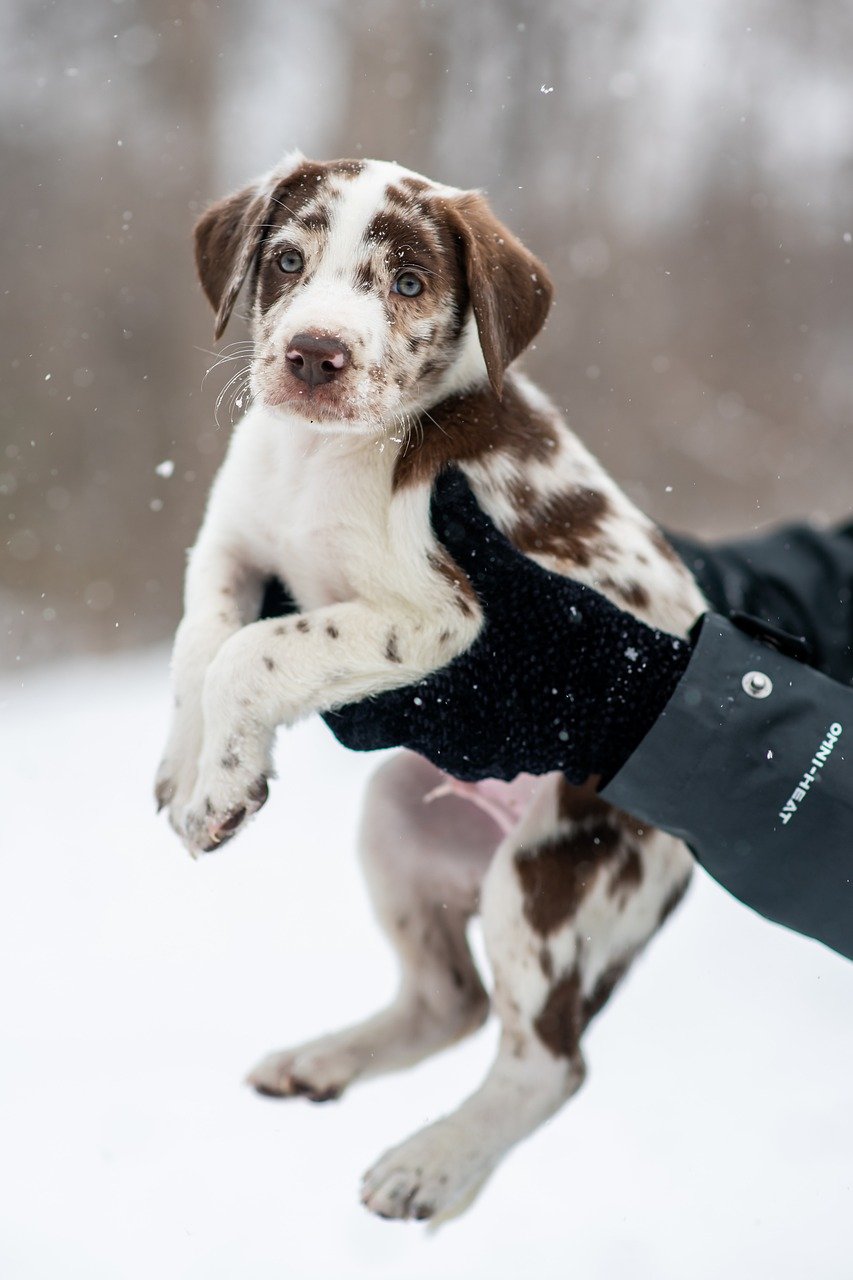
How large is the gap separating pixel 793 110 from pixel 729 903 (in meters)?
3.75

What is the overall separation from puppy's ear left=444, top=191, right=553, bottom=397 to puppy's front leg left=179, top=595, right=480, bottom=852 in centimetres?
63

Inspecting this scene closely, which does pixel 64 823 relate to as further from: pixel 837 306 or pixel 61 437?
pixel 837 306

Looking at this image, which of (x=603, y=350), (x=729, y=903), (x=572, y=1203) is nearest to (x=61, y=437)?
(x=603, y=350)

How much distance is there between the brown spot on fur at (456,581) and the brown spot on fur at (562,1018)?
3.43 ft

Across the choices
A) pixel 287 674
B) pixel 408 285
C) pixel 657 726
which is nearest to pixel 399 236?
pixel 408 285

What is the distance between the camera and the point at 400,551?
2.97 m

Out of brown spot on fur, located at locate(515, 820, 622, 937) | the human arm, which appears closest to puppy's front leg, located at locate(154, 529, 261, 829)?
the human arm

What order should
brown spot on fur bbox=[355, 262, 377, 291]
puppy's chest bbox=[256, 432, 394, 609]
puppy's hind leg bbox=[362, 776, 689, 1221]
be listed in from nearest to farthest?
brown spot on fur bbox=[355, 262, 377, 291] → puppy's chest bbox=[256, 432, 394, 609] → puppy's hind leg bbox=[362, 776, 689, 1221]

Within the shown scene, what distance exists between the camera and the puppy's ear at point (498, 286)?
2.79 m

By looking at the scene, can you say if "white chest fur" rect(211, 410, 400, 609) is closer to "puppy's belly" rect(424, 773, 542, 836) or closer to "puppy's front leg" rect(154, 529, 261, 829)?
"puppy's front leg" rect(154, 529, 261, 829)

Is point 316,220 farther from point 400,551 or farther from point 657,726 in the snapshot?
point 657,726

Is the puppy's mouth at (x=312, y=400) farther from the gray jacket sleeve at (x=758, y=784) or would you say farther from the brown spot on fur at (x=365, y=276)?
the gray jacket sleeve at (x=758, y=784)

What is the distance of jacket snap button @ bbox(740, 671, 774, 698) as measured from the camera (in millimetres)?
2918

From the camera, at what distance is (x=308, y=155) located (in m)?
3.21
